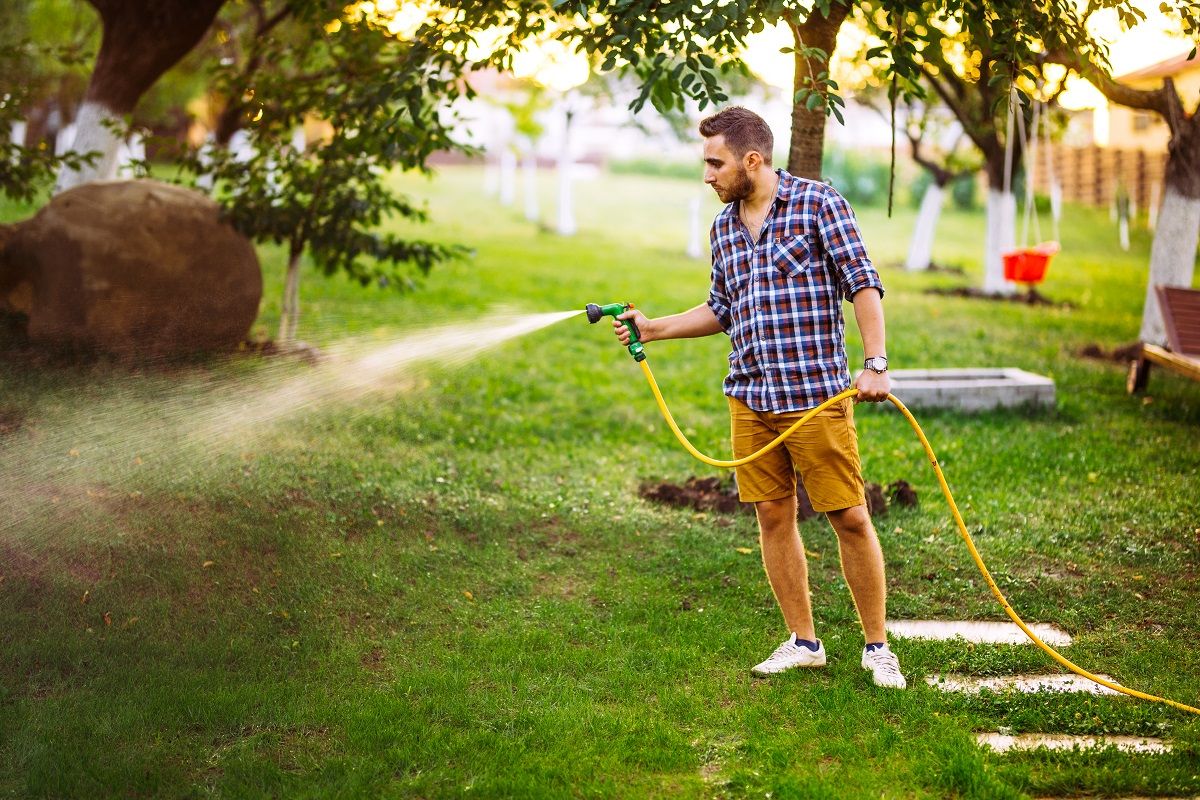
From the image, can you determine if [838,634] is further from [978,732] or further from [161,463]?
[161,463]

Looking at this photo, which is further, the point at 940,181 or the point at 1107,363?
the point at 940,181

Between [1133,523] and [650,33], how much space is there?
3.74 metres

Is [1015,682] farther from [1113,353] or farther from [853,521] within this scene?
[1113,353]

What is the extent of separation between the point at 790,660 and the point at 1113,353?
26.2 ft

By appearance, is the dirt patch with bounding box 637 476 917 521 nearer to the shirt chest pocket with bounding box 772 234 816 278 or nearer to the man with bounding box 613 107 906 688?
the man with bounding box 613 107 906 688

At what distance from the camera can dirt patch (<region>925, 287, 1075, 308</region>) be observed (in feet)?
47.1

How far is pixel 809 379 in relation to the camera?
13.3ft

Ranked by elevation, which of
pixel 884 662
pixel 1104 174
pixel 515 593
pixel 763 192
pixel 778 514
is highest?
pixel 1104 174

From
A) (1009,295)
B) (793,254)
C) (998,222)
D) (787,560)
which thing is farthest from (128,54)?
(1009,295)

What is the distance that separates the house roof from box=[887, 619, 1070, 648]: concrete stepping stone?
2085 centimetres

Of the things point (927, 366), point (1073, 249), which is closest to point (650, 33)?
point (927, 366)

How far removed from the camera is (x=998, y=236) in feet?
48.8

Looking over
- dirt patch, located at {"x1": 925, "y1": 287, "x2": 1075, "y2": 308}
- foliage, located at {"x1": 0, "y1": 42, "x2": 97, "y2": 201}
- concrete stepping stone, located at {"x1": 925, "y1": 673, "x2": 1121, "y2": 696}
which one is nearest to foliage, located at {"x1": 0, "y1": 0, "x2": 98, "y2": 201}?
foliage, located at {"x1": 0, "y1": 42, "x2": 97, "y2": 201}

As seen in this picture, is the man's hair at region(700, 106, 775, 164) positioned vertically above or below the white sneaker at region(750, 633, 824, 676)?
above
